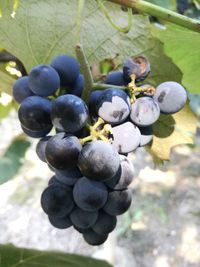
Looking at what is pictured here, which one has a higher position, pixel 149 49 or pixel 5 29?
pixel 5 29

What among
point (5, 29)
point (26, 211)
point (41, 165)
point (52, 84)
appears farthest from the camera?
point (41, 165)

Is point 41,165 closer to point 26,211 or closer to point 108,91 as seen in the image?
point 26,211

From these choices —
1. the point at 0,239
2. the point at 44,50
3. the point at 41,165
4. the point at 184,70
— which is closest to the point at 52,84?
the point at 44,50

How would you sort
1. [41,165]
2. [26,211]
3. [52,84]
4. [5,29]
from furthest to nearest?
[41,165], [26,211], [5,29], [52,84]

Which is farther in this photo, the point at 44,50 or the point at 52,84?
the point at 44,50

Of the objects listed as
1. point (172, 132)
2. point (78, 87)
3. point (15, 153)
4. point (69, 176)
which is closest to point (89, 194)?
point (69, 176)
